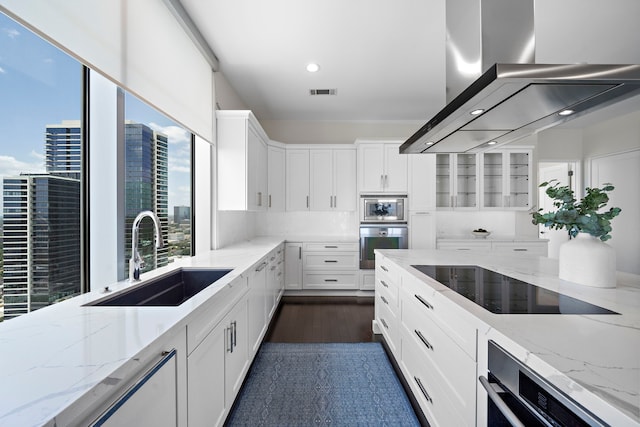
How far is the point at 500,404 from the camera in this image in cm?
85

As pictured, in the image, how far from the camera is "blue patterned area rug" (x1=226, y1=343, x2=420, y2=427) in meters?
1.78

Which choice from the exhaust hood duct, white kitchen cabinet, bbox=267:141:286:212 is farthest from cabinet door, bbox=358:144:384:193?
the exhaust hood duct

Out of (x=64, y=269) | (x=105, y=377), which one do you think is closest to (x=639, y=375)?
(x=105, y=377)

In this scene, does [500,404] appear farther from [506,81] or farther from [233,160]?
[233,160]

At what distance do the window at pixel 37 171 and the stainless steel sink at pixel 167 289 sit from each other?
31 centimetres

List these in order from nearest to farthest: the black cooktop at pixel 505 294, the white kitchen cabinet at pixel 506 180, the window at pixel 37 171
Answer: the black cooktop at pixel 505 294 → the window at pixel 37 171 → the white kitchen cabinet at pixel 506 180

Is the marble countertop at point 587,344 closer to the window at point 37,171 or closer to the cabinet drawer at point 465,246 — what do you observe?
the window at point 37,171

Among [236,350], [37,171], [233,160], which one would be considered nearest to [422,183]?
[233,160]

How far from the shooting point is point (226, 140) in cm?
307

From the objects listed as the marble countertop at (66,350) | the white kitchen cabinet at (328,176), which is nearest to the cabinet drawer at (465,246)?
the white kitchen cabinet at (328,176)

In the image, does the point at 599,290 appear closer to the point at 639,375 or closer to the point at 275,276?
the point at 639,375

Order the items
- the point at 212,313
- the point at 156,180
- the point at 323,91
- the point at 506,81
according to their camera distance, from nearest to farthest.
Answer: the point at 506,81, the point at 212,313, the point at 156,180, the point at 323,91

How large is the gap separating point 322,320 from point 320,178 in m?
2.12

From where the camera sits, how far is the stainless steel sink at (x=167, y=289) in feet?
4.73
